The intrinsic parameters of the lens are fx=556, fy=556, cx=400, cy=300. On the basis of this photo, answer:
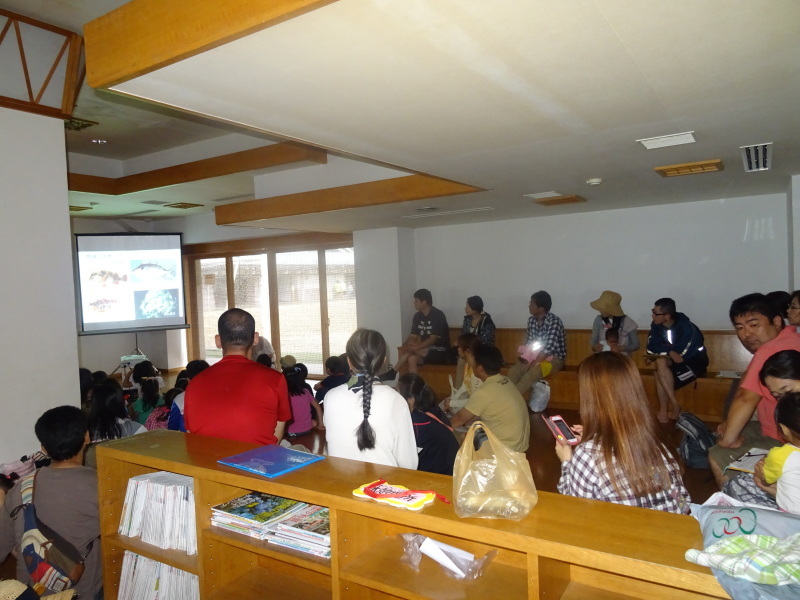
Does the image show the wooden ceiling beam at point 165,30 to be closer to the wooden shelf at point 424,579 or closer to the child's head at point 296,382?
the wooden shelf at point 424,579

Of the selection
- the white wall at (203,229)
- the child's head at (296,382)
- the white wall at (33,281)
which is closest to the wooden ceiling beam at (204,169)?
the white wall at (33,281)

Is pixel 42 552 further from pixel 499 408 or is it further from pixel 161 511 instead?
pixel 499 408

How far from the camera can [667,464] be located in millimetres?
1812

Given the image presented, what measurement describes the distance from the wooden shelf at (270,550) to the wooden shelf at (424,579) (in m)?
0.10

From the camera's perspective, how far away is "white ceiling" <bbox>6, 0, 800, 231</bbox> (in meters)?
1.73

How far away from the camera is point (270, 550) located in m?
1.83

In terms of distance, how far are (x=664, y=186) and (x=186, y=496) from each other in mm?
5042

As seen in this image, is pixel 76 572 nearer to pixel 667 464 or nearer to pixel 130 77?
pixel 130 77

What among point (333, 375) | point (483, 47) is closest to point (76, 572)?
point (483, 47)

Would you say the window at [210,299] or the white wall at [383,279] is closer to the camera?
the white wall at [383,279]

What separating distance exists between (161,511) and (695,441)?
3924 mm

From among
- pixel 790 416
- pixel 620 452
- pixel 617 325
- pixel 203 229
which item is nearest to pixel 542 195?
pixel 617 325

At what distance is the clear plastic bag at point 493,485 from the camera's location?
1.46 meters

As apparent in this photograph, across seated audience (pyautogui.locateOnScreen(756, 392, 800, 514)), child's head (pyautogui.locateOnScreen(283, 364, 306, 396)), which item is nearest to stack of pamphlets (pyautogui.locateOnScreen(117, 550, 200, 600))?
seated audience (pyautogui.locateOnScreen(756, 392, 800, 514))
